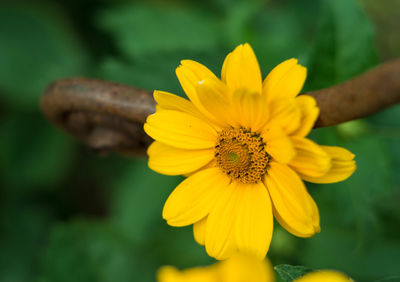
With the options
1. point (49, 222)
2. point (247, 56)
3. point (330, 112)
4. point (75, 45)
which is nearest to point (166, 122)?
point (247, 56)

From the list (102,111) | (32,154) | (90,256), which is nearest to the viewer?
(102,111)

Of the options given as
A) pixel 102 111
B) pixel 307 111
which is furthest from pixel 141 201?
pixel 307 111

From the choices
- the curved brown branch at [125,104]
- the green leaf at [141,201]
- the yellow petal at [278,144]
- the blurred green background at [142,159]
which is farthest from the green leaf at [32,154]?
the yellow petal at [278,144]

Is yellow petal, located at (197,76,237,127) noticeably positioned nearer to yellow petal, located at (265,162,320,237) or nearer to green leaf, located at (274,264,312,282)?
yellow petal, located at (265,162,320,237)

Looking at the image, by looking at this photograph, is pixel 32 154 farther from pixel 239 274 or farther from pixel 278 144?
pixel 239 274

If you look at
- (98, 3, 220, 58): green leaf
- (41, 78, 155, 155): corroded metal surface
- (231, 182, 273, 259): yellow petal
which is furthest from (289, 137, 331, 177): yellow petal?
(98, 3, 220, 58): green leaf

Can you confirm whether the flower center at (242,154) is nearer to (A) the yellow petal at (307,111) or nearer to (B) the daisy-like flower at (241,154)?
(B) the daisy-like flower at (241,154)

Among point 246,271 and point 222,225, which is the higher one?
point 222,225
